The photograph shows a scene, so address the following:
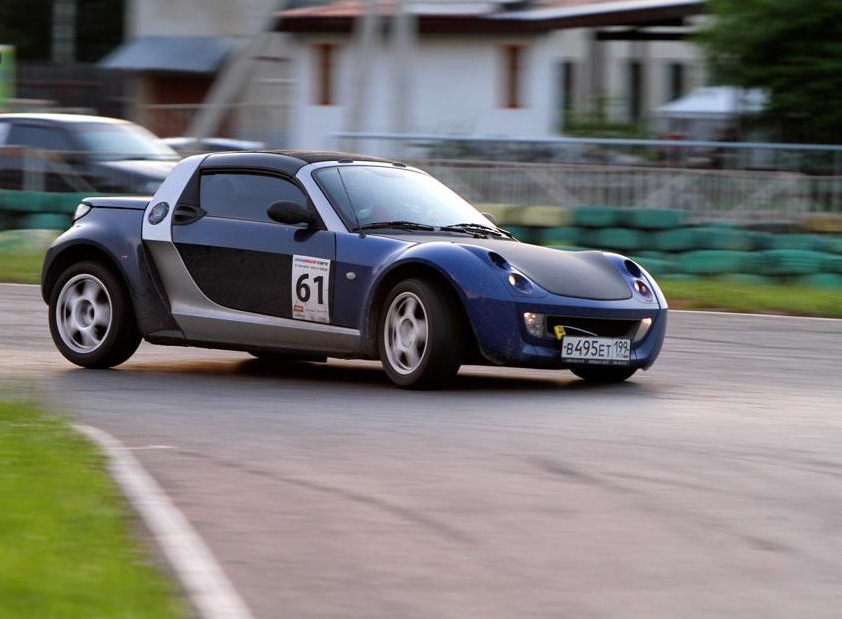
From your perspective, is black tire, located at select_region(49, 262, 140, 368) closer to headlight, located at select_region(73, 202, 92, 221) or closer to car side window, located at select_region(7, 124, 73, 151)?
headlight, located at select_region(73, 202, 92, 221)

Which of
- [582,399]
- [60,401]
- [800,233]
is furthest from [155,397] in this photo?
[800,233]

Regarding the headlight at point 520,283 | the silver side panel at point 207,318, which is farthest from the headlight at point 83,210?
the headlight at point 520,283

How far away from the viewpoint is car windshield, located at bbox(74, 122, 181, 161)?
75.8 feet

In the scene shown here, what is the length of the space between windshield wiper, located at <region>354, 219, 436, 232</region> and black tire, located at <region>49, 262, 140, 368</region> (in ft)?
5.54

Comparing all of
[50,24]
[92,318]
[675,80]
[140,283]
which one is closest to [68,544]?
[140,283]

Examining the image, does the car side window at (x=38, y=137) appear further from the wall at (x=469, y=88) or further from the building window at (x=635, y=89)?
the building window at (x=635, y=89)

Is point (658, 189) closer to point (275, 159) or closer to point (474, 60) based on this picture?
point (275, 159)

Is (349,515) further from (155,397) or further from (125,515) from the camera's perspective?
(155,397)

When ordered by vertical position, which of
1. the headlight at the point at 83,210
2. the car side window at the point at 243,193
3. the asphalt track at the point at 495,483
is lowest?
the asphalt track at the point at 495,483

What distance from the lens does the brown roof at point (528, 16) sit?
36188mm

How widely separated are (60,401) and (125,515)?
341 cm

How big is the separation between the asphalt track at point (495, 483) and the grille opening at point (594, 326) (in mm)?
345

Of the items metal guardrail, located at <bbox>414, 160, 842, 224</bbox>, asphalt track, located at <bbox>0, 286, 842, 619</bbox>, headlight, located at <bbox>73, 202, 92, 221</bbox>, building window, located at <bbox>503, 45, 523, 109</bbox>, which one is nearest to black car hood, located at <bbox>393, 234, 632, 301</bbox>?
asphalt track, located at <bbox>0, 286, 842, 619</bbox>

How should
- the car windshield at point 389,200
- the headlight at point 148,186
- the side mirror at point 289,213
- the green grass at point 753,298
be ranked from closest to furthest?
the side mirror at point 289,213
the car windshield at point 389,200
the green grass at point 753,298
the headlight at point 148,186
